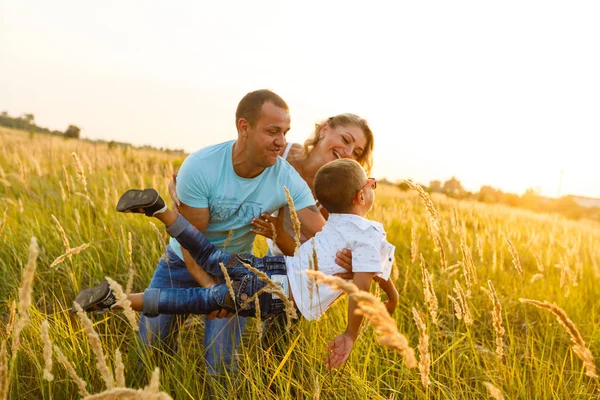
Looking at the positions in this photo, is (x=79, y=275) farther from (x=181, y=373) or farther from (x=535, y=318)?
(x=535, y=318)

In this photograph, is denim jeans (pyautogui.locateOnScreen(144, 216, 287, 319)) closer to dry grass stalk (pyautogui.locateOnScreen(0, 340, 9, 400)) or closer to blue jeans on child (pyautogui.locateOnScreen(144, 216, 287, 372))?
blue jeans on child (pyautogui.locateOnScreen(144, 216, 287, 372))

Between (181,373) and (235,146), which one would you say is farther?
(235,146)

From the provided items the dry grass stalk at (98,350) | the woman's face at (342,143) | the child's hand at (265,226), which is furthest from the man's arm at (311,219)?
the dry grass stalk at (98,350)

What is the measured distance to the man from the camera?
2.88 meters

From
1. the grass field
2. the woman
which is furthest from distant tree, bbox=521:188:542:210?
the woman

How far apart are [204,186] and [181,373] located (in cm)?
108

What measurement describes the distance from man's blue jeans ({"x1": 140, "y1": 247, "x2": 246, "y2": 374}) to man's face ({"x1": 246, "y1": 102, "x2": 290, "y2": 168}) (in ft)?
2.56

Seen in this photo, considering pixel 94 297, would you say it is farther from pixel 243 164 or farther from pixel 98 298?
pixel 243 164

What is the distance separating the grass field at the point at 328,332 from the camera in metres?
2.19

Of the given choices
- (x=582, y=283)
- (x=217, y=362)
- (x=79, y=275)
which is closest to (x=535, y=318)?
(x=582, y=283)

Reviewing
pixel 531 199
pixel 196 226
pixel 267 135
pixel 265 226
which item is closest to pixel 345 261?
pixel 265 226

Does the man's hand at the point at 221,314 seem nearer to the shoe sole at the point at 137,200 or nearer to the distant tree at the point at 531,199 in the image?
the shoe sole at the point at 137,200

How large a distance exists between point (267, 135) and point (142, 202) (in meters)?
0.79

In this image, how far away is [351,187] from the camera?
2.46 metres
